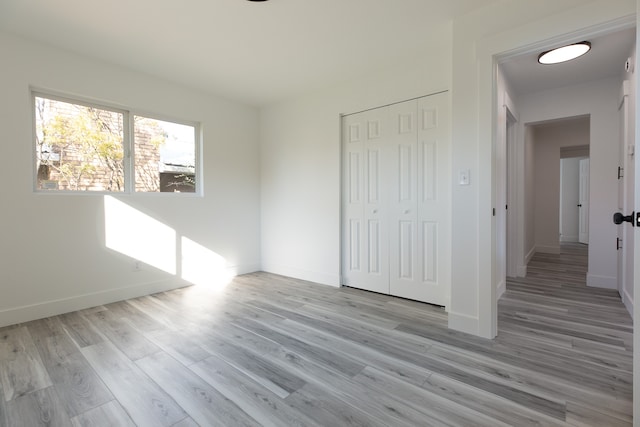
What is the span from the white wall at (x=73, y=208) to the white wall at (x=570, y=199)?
8948 millimetres

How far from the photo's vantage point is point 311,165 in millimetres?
4043

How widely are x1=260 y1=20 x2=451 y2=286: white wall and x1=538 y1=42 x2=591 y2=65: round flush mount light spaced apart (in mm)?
1071

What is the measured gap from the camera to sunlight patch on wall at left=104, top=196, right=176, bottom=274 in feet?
10.5

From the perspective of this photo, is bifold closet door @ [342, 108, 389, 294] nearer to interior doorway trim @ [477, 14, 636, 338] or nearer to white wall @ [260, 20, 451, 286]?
white wall @ [260, 20, 451, 286]

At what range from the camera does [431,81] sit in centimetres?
297

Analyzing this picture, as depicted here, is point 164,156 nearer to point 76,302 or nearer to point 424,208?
point 76,302

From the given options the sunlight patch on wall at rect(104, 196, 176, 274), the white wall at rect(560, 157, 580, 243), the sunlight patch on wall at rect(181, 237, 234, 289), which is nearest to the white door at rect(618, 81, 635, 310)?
the sunlight patch on wall at rect(181, 237, 234, 289)

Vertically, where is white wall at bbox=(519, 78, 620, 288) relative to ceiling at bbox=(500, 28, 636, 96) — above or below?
below

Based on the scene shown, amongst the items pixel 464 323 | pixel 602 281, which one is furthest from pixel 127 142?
pixel 602 281

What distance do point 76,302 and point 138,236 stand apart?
2.78ft

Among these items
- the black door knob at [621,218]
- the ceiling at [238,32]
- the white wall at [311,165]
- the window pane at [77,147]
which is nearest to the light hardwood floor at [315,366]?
the black door knob at [621,218]

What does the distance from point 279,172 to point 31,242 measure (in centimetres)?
284

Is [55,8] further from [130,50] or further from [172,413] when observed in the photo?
[172,413]

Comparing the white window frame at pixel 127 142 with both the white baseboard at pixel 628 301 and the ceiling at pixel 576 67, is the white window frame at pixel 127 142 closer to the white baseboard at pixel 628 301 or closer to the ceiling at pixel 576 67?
the ceiling at pixel 576 67
